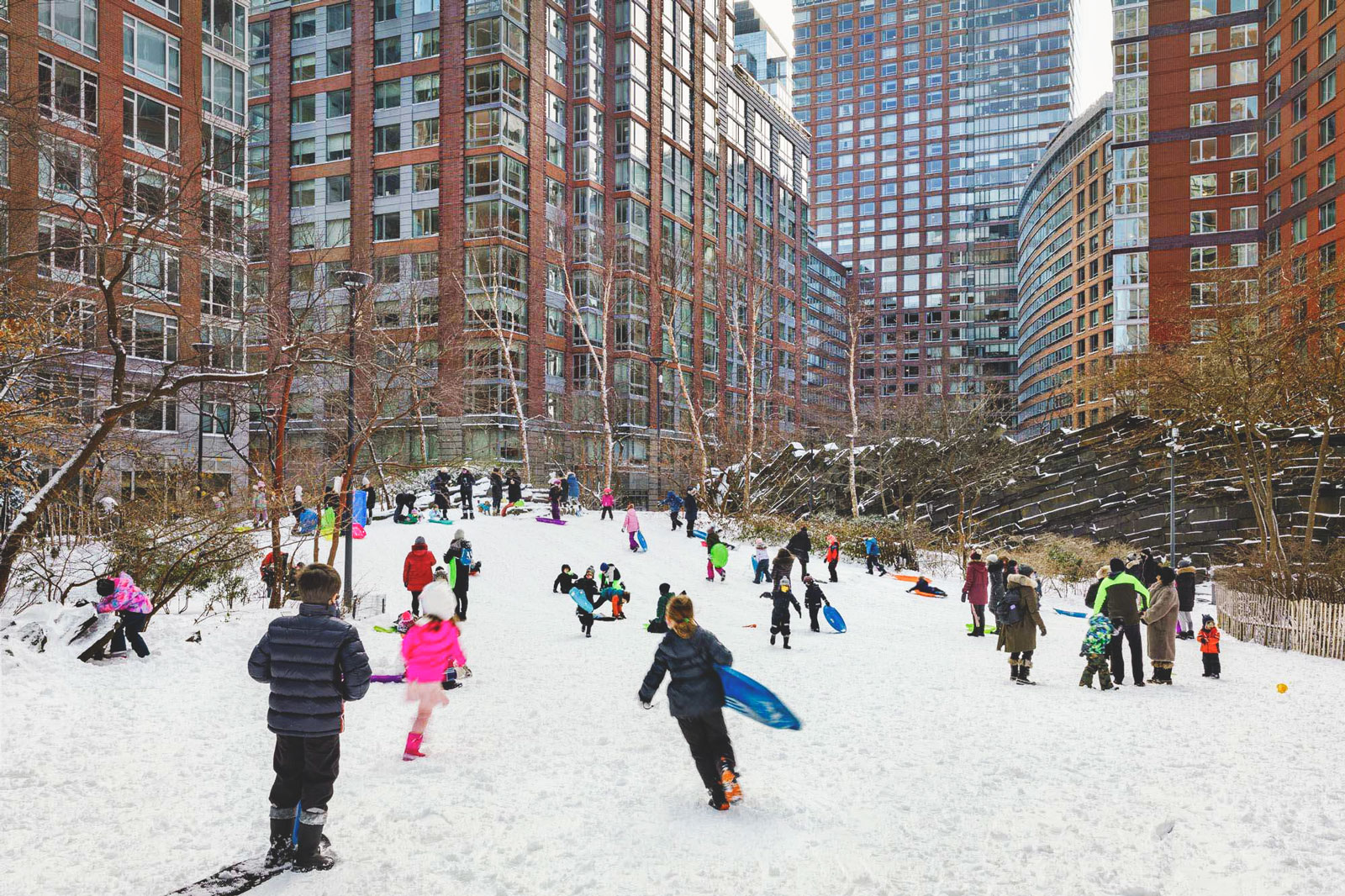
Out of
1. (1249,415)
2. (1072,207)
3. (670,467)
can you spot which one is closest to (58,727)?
(1249,415)

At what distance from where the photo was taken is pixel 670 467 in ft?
140

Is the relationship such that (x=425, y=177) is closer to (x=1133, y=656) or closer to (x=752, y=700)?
(x=1133, y=656)

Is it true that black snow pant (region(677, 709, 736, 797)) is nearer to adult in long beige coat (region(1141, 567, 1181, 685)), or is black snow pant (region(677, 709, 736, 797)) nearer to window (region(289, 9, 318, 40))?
adult in long beige coat (region(1141, 567, 1181, 685))

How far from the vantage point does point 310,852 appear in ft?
17.7

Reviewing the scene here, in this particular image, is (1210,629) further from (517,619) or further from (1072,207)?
(1072,207)

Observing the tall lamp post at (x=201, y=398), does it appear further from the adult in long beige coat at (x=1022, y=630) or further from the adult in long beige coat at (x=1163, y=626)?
the adult in long beige coat at (x=1163, y=626)

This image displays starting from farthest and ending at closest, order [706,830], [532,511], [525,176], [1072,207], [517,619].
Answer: [1072,207] < [525,176] < [532,511] < [517,619] < [706,830]

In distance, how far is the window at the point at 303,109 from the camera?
55312mm

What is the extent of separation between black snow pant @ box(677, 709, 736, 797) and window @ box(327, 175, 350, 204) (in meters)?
54.6

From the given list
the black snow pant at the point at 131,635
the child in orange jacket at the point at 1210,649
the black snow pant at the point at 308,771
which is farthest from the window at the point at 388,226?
the black snow pant at the point at 308,771

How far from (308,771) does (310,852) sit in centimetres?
52

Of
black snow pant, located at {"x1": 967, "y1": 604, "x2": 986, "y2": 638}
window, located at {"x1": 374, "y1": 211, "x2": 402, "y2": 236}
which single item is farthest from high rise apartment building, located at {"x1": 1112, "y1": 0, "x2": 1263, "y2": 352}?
black snow pant, located at {"x1": 967, "y1": 604, "x2": 986, "y2": 638}

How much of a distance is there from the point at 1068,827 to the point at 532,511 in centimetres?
3032

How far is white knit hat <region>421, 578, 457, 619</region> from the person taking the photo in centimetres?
865
